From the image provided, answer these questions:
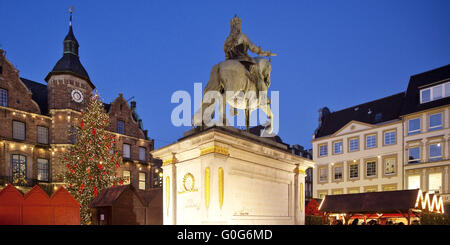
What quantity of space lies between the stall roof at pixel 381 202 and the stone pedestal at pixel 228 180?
13.2 meters

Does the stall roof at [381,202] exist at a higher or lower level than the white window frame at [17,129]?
lower

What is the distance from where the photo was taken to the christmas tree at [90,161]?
97.8 feet

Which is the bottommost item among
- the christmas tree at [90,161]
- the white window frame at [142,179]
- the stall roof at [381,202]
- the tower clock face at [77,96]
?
the white window frame at [142,179]

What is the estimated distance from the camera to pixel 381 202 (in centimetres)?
2275

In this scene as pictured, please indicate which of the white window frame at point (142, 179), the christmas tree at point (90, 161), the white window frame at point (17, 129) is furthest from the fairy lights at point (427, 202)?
the white window frame at point (17, 129)

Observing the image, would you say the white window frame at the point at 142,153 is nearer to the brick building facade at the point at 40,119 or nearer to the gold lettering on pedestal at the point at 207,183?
the brick building facade at the point at 40,119

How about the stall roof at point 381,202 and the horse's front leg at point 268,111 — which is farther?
the stall roof at point 381,202

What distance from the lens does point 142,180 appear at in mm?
50281

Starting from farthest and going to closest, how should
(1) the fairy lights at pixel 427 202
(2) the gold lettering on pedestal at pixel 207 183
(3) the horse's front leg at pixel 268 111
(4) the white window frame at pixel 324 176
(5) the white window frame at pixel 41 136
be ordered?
1. (4) the white window frame at pixel 324 176
2. (5) the white window frame at pixel 41 136
3. (1) the fairy lights at pixel 427 202
4. (3) the horse's front leg at pixel 268 111
5. (2) the gold lettering on pedestal at pixel 207 183

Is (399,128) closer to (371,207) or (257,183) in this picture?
(371,207)

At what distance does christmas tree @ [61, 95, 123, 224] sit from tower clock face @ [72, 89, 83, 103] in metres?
11.7
